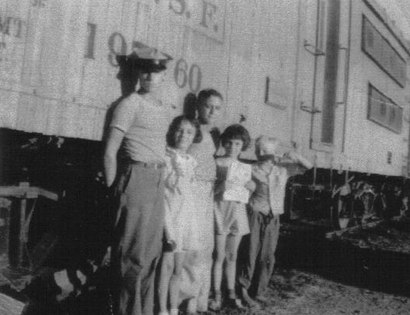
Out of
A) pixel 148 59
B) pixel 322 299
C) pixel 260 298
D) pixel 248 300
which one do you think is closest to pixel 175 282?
pixel 248 300

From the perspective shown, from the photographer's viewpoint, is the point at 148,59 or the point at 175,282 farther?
the point at 175,282

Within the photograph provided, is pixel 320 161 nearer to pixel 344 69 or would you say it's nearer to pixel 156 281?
pixel 344 69

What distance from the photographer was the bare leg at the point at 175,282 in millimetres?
3420

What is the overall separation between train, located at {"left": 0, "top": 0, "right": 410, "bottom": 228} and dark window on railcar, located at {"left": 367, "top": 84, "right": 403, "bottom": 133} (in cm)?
7

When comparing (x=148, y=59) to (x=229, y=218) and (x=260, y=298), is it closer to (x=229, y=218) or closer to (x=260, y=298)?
(x=229, y=218)

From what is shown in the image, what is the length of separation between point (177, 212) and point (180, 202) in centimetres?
8

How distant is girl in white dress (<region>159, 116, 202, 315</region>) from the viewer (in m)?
3.32

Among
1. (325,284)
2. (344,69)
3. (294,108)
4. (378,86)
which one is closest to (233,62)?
(294,108)

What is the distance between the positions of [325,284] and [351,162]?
11.6 ft

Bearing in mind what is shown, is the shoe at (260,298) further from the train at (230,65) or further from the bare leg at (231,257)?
the train at (230,65)

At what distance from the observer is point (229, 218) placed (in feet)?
12.6

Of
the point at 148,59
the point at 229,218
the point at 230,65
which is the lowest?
the point at 229,218

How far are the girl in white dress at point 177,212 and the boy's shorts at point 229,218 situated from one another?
1.32ft

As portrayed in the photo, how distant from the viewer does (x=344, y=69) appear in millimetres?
8039
